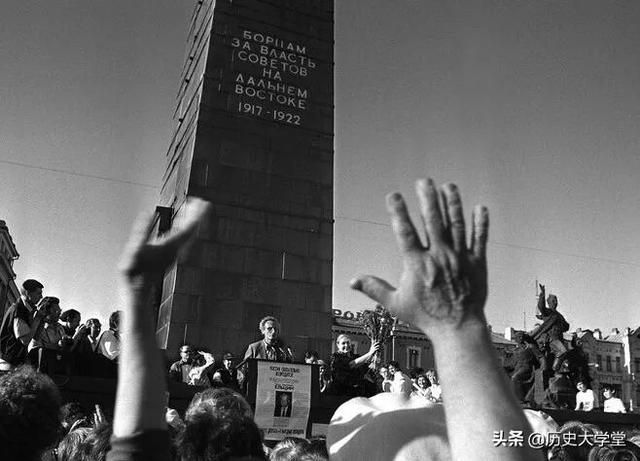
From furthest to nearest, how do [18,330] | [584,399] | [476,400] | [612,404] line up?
1. [584,399]
2. [612,404]
3. [18,330]
4. [476,400]

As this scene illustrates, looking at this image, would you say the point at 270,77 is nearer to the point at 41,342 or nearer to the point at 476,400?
the point at 41,342

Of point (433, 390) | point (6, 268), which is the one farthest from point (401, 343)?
point (433, 390)

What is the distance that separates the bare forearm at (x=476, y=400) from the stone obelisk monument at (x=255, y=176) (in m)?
13.6

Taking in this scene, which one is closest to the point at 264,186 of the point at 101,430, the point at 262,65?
the point at 262,65

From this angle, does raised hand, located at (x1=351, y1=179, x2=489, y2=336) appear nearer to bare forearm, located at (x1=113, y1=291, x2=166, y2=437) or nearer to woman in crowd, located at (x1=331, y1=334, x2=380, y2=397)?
bare forearm, located at (x1=113, y1=291, x2=166, y2=437)

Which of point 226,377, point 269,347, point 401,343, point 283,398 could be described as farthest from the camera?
point 401,343

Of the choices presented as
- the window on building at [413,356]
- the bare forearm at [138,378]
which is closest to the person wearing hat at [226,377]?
the bare forearm at [138,378]

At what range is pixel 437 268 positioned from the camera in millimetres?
1430

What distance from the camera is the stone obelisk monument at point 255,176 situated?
1532 cm

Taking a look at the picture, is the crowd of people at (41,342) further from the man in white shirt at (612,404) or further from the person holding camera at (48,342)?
the man in white shirt at (612,404)

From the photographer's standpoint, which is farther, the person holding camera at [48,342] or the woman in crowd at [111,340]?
the woman in crowd at [111,340]

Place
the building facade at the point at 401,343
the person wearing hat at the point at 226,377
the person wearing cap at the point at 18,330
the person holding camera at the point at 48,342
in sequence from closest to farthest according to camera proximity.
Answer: the person holding camera at the point at 48,342 < the person wearing cap at the point at 18,330 < the person wearing hat at the point at 226,377 < the building facade at the point at 401,343

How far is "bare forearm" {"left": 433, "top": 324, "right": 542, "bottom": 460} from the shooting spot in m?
1.32

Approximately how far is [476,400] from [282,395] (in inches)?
254
